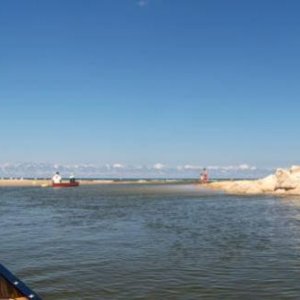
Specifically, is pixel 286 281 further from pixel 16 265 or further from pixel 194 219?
pixel 194 219

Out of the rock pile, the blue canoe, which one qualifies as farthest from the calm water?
the rock pile

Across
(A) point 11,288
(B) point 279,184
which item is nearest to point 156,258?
(A) point 11,288

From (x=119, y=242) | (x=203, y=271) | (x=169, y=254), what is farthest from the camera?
(x=119, y=242)

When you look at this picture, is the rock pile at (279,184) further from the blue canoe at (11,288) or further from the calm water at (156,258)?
the blue canoe at (11,288)

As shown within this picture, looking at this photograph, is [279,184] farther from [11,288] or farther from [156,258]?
[11,288]

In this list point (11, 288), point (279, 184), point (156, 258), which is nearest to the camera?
point (11, 288)

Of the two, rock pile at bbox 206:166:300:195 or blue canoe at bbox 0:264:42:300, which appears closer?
blue canoe at bbox 0:264:42:300

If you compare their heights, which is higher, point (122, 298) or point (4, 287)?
point (4, 287)

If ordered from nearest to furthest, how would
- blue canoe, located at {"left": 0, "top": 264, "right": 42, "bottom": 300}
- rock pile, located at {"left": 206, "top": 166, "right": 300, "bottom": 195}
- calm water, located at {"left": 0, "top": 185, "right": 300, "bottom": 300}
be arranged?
blue canoe, located at {"left": 0, "top": 264, "right": 42, "bottom": 300} < calm water, located at {"left": 0, "top": 185, "right": 300, "bottom": 300} < rock pile, located at {"left": 206, "top": 166, "right": 300, "bottom": 195}

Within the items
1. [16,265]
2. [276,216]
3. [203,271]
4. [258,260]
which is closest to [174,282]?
[203,271]

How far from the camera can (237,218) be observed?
42.5m

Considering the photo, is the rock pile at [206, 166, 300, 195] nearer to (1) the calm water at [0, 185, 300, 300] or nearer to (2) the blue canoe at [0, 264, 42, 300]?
(1) the calm water at [0, 185, 300, 300]

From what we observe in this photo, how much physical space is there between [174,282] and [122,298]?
103 inches

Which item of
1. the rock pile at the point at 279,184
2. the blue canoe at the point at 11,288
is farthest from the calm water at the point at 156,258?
the rock pile at the point at 279,184
